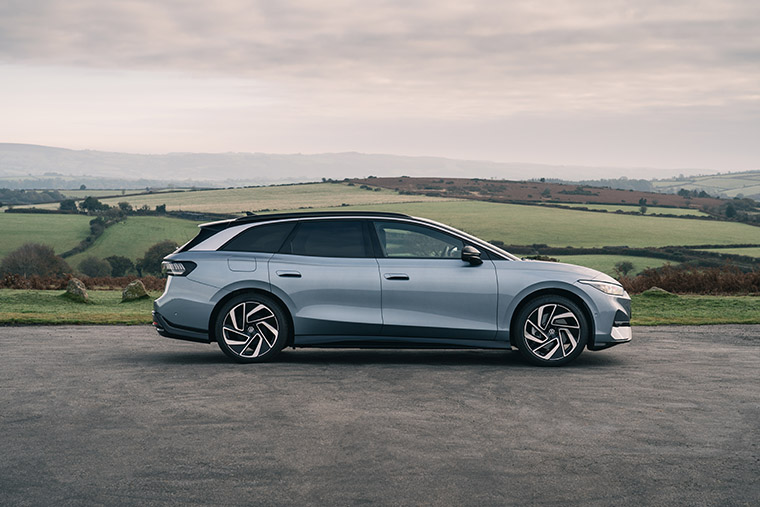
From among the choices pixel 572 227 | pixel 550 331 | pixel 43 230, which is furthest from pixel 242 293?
pixel 43 230

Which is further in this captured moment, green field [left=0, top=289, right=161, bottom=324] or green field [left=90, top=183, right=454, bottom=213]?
green field [left=90, top=183, right=454, bottom=213]

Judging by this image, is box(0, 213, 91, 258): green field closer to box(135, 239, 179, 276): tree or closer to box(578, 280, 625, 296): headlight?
box(135, 239, 179, 276): tree

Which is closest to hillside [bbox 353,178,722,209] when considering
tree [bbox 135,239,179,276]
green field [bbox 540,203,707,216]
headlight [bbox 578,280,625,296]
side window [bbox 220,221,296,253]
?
green field [bbox 540,203,707,216]

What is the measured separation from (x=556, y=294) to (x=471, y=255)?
1141 millimetres

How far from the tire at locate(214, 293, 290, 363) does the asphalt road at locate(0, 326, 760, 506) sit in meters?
0.22

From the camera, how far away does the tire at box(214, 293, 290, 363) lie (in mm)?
9312

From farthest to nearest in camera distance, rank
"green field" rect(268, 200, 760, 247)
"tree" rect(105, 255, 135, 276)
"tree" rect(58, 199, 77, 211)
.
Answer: "tree" rect(58, 199, 77, 211) → "green field" rect(268, 200, 760, 247) → "tree" rect(105, 255, 135, 276)

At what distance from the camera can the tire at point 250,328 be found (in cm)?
931

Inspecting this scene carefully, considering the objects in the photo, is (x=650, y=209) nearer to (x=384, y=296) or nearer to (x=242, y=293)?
(x=384, y=296)

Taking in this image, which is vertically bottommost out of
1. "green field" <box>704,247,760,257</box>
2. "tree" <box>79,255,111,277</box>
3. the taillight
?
"tree" <box>79,255,111,277</box>

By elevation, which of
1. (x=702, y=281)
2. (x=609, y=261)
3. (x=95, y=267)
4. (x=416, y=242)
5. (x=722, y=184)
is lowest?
(x=95, y=267)

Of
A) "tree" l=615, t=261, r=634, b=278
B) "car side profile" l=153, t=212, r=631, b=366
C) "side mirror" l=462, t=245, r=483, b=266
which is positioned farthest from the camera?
"tree" l=615, t=261, r=634, b=278

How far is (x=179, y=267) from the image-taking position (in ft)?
31.1

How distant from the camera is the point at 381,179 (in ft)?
305
